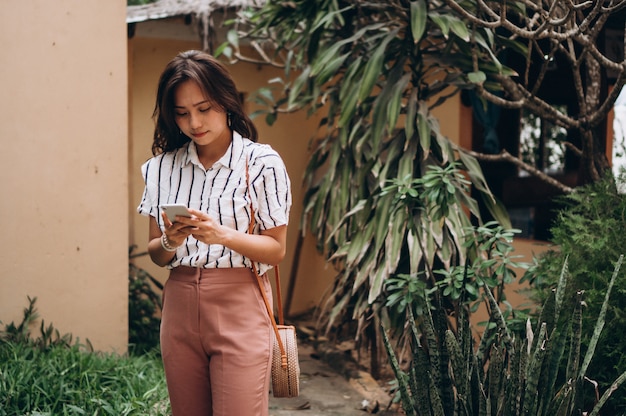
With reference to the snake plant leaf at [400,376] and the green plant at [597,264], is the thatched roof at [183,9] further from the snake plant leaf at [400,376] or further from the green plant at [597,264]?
the snake plant leaf at [400,376]

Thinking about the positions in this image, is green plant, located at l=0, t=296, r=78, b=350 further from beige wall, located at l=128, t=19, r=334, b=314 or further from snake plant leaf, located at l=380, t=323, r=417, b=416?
snake plant leaf, located at l=380, t=323, r=417, b=416

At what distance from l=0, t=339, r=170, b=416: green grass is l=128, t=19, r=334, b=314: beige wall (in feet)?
7.45

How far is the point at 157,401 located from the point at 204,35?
3.09 metres

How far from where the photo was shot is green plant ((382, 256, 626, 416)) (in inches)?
105

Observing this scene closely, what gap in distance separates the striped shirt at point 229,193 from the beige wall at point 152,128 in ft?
13.3

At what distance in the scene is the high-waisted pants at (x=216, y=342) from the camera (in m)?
2.29

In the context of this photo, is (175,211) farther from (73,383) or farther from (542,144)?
(542,144)

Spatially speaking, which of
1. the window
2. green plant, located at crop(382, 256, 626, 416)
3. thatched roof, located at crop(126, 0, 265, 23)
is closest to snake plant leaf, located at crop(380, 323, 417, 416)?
green plant, located at crop(382, 256, 626, 416)

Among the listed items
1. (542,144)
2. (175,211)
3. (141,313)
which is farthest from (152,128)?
(175,211)

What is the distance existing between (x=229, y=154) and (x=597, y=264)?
75.0 inches

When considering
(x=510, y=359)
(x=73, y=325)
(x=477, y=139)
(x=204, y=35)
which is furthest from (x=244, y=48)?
(x=510, y=359)

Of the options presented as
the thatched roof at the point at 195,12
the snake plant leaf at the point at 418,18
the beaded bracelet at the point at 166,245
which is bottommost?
the beaded bracelet at the point at 166,245

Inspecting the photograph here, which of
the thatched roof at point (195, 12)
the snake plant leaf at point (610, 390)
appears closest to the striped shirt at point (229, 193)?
the snake plant leaf at point (610, 390)

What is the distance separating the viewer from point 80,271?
4637mm
